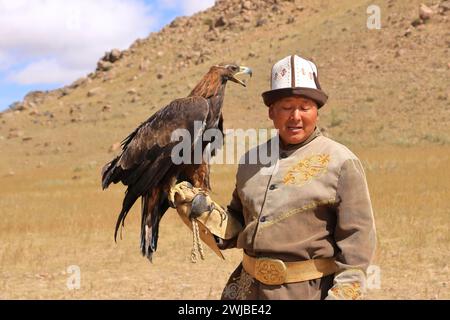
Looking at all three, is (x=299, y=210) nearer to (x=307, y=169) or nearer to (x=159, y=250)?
(x=307, y=169)

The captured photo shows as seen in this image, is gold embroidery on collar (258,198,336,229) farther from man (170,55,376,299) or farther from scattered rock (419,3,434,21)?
scattered rock (419,3,434,21)

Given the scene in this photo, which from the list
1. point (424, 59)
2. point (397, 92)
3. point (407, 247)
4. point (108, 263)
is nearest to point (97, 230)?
point (108, 263)

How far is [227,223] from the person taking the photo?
10.7 ft

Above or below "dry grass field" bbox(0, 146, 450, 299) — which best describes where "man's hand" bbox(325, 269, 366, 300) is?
above

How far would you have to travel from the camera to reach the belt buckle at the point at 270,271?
9.26 feet

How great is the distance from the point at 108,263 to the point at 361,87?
99.8ft

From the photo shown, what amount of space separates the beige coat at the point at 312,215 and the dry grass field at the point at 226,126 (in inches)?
199

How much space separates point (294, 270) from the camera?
9.25 ft

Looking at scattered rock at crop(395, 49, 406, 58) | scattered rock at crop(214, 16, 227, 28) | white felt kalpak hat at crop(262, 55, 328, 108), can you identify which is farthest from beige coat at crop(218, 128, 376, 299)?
scattered rock at crop(214, 16, 227, 28)

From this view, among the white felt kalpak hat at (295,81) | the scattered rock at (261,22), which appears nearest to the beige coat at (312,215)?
the white felt kalpak hat at (295,81)

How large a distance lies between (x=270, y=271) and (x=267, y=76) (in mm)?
39822

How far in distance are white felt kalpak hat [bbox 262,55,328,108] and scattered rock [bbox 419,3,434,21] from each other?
42301 mm

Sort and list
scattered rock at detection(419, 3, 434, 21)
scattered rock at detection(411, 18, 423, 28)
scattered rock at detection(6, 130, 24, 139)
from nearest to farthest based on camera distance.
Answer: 1. scattered rock at detection(419, 3, 434, 21)
2. scattered rock at detection(411, 18, 423, 28)
3. scattered rock at detection(6, 130, 24, 139)

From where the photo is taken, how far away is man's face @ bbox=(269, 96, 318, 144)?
2.88 m
